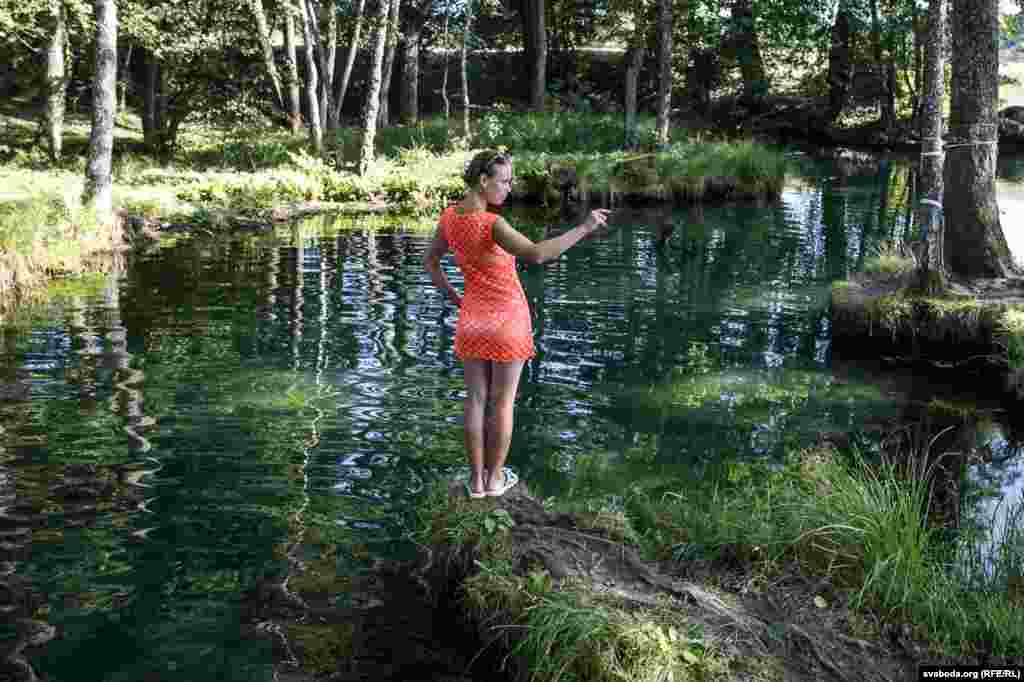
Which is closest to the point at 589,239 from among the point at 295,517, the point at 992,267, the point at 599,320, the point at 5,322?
the point at 599,320

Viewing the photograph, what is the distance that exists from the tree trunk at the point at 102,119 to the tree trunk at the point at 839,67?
33901mm

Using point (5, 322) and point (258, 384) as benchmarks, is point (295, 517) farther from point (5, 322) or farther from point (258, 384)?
point (5, 322)

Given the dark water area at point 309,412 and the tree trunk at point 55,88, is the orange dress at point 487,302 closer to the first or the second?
the dark water area at point 309,412

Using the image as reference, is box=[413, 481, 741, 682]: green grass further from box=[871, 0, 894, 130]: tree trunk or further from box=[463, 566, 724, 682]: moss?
box=[871, 0, 894, 130]: tree trunk

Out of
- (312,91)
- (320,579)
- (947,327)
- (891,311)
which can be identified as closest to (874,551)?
(320,579)

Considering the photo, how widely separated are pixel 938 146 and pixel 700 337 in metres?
3.39

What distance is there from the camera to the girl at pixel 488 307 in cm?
585

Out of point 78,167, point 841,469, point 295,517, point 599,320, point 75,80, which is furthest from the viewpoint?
point 75,80

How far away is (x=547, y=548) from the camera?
556 centimetres

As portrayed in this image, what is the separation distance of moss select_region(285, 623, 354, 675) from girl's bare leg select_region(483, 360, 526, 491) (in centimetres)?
132

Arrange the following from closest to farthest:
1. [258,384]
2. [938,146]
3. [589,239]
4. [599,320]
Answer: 1. [258,384]
2. [938,146]
3. [599,320]
4. [589,239]

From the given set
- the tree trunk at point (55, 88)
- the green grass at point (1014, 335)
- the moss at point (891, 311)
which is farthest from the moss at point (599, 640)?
the tree trunk at point (55, 88)

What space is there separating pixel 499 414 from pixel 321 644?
1.65m

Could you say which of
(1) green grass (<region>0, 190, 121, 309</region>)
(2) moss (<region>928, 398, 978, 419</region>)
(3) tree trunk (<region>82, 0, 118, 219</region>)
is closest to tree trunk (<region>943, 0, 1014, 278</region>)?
(2) moss (<region>928, 398, 978, 419</region>)
